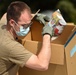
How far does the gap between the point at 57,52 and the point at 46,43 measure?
11cm

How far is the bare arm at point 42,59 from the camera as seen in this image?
276 cm

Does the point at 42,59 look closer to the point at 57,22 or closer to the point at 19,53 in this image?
the point at 19,53

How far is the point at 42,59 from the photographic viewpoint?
2.77m

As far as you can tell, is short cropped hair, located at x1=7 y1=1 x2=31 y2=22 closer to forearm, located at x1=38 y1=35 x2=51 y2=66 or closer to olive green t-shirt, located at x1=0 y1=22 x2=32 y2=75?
olive green t-shirt, located at x1=0 y1=22 x2=32 y2=75

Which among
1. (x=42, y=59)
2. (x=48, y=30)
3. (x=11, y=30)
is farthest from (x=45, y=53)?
(x=11, y=30)

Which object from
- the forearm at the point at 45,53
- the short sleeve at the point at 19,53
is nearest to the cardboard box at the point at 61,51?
the forearm at the point at 45,53

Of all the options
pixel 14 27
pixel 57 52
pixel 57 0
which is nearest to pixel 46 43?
pixel 57 52

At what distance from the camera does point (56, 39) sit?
10.0ft

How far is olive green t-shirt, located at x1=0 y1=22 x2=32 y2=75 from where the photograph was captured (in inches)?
109

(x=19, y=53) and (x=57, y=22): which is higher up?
(x=57, y=22)

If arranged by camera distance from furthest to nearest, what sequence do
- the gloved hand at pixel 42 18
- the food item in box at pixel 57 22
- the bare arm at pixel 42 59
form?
the gloved hand at pixel 42 18 → the food item in box at pixel 57 22 → the bare arm at pixel 42 59

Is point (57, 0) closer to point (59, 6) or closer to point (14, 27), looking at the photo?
point (59, 6)

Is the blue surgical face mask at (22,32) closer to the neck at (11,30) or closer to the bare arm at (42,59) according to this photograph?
the neck at (11,30)

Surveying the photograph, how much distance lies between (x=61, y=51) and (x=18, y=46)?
33 centimetres
